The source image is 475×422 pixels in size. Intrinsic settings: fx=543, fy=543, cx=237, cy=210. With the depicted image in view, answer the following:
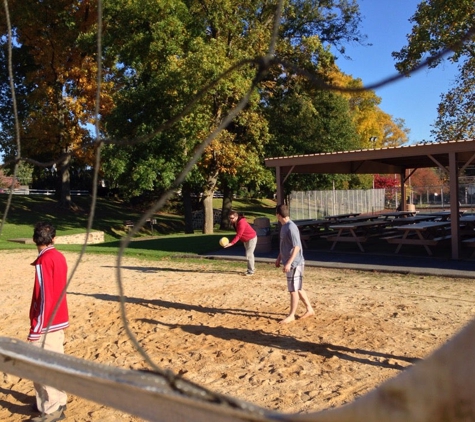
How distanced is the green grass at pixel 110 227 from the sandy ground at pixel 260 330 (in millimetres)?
5864

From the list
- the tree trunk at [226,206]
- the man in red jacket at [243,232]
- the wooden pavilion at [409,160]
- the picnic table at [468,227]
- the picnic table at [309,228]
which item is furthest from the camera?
the tree trunk at [226,206]

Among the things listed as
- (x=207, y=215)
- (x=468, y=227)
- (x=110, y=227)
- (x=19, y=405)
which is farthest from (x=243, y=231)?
(x=110, y=227)

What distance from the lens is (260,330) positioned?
24.0 feet

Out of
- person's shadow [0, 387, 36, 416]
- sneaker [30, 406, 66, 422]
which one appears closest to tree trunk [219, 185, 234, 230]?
person's shadow [0, 387, 36, 416]

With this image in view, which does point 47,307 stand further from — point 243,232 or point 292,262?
point 243,232

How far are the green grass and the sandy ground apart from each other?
5.86 m

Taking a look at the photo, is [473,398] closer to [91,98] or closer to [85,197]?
[91,98]

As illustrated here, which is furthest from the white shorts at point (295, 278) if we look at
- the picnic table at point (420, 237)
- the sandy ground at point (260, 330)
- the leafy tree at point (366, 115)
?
the leafy tree at point (366, 115)

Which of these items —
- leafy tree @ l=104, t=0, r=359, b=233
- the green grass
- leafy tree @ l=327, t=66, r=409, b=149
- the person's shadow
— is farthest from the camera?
leafy tree @ l=327, t=66, r=409, b=149

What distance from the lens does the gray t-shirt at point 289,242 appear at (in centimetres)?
754

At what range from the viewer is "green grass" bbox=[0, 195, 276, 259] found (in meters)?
18.5

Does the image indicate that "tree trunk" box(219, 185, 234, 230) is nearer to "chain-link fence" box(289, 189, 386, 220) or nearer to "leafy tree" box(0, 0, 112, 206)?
"chain-link fence" box(289, 189, 386, 220)

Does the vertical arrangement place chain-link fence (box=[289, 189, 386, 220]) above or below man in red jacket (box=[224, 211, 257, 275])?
above

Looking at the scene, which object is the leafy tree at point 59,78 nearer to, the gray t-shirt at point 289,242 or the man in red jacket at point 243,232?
the man in red jacket at point 243,232
